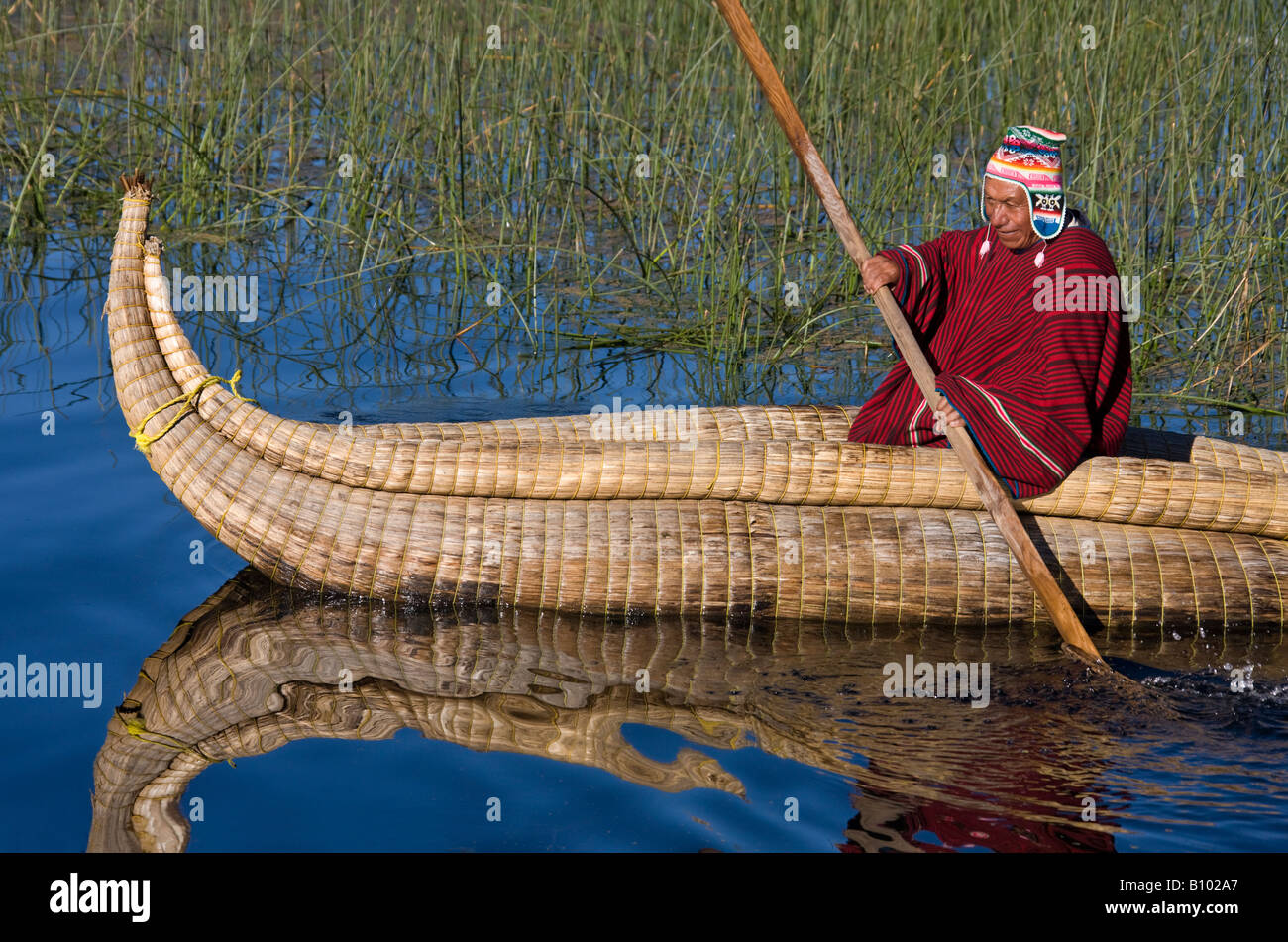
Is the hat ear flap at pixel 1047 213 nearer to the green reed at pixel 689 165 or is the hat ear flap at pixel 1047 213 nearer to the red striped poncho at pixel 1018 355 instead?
the red striped poncho at pixel 1018 355

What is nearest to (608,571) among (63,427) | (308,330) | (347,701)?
(347,701)

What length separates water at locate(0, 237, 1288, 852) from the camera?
3.09m

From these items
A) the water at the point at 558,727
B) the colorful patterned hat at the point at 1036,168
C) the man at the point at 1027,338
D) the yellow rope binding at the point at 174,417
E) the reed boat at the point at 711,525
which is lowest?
the water at the point at 558,727

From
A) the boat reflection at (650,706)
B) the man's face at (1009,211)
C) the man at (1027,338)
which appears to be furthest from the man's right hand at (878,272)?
the boat reflection at (650,706)

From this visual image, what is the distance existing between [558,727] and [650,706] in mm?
276

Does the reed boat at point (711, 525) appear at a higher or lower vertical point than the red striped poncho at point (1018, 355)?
lower

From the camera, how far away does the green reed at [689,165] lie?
6332 mm

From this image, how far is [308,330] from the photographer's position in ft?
21.6

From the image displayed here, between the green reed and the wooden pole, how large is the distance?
1.99 meters

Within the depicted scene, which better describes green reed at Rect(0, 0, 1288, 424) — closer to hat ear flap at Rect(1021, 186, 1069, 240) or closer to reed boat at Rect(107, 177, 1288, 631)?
reed boat at Rect(107, 177, 1288, 631)

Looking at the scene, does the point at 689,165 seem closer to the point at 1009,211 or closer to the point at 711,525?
the point at 1009,211

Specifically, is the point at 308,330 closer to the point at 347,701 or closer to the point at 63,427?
the point at 63,427

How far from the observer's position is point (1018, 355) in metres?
4.35

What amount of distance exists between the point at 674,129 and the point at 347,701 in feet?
13.6
